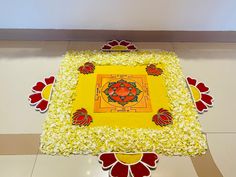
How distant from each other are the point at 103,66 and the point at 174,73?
0.47 metres

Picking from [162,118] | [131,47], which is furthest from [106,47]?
[162,118]

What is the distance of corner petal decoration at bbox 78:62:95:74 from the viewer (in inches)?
60.4

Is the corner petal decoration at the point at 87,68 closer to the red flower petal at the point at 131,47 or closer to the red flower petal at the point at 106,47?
the red flower petal at the point at 106,47

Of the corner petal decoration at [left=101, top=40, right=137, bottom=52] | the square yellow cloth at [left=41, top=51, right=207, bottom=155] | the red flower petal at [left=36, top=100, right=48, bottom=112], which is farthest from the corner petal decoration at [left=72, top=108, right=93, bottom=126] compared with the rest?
the corner petal decoration at [left=101, top=40, right=137, bottom=52]

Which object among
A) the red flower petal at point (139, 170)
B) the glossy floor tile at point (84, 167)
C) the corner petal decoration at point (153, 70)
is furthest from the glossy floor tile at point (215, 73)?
the red flower petal at point (139, 170)

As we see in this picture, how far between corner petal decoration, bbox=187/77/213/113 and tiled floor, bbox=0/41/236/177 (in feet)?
0.13

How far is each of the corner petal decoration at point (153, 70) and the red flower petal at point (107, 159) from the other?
64cm

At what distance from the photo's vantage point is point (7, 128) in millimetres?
1234

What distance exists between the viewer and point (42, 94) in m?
1.39

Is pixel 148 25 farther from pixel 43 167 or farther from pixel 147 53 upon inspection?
pixel 43 167

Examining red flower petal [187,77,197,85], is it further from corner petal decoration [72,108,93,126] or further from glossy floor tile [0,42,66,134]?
glossy floor tile [0,42,66,134]

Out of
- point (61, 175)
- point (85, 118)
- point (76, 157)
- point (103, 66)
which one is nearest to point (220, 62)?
point (103, 66)

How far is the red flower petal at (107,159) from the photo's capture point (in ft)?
3.54

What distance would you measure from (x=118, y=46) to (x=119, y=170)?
977 mm
